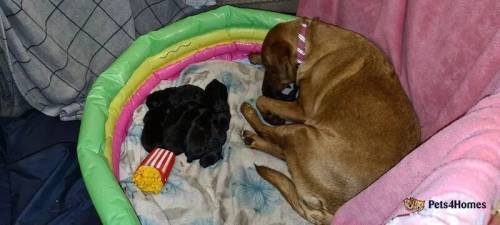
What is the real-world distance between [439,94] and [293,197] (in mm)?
892

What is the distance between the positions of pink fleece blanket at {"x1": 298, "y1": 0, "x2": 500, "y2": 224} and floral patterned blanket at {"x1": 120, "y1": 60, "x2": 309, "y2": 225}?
57 centimetres

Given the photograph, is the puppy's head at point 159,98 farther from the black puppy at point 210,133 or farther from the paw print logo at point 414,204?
the paw print logo at point 414,204

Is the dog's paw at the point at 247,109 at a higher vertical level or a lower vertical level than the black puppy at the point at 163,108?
lower

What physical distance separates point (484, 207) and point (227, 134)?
168cm

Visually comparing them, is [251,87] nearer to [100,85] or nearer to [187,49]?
[187,49]

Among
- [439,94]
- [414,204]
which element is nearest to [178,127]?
[439,94]

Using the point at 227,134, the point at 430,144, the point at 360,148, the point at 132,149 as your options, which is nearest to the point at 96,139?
the point at 132,149

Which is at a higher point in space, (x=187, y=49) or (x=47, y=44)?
(x=47, y=44)

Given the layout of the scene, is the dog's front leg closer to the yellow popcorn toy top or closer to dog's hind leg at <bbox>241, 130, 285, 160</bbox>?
dog's hind leg at <bbox>241, 130, 285, 160</bbox>

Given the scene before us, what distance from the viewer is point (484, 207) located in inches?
53.4

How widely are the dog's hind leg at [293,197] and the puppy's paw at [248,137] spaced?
246 mm

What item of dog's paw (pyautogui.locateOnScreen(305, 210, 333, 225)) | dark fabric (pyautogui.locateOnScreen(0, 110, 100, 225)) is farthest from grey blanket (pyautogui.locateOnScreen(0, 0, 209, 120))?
dog's paw (pyautogui.locateOnScreen(305, 210, 333, 225))

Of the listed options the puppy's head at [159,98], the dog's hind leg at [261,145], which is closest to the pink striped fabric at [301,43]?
the dog's hind leg at [261,145]

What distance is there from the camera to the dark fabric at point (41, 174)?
8.35ft
